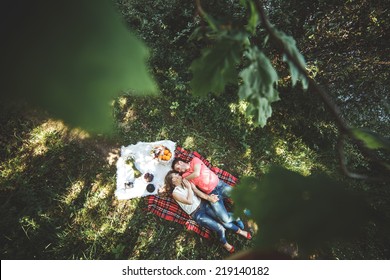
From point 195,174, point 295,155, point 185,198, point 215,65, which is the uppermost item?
point 295,155

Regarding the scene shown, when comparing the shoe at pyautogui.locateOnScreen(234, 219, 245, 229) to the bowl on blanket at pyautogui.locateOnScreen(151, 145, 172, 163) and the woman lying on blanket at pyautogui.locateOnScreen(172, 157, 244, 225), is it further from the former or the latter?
the bowl on blanket at pyautogui.locateOnScreen(151, 145, 172, 163)

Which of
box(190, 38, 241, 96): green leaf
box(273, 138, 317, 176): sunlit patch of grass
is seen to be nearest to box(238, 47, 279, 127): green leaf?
box(190, 38, 241, 96): green leaf

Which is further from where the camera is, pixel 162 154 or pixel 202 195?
pixel 162 154

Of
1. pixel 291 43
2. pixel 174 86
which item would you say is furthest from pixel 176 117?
pixel 291 43

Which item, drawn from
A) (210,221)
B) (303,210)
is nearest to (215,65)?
(303,210)

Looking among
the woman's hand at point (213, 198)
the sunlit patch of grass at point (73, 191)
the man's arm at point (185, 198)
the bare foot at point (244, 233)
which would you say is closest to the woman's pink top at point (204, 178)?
the woman's hand at point (213, 198)

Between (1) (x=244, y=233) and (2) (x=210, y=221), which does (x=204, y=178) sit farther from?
(1) (x=244, y=233)
